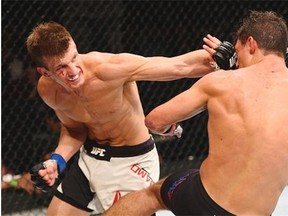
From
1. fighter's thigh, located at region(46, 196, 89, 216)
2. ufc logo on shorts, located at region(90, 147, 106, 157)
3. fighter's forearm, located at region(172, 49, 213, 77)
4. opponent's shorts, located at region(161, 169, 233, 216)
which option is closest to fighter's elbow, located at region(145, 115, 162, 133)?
opponent's shorts, located at region(161, 169, 233, 216)

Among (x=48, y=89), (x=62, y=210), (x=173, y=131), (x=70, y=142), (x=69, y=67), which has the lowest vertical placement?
(x=62, y=210)

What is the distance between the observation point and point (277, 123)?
1.76 metres

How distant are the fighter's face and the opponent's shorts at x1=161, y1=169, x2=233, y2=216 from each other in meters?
0.49

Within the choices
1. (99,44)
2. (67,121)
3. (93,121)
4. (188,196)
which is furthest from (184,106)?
(99,44)

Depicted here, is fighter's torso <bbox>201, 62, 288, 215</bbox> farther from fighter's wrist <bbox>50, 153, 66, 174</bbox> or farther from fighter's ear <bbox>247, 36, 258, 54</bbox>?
fighter's wrist <bbox>50, 153, 66, 174</bbox>

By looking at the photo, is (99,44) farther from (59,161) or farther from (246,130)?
(246,130)

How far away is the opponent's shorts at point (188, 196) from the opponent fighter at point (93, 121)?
37 centimetres

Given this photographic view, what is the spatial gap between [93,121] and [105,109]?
0.07 m

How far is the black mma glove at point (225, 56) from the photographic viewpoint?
6.35 ft

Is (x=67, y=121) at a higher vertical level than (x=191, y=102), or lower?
lower

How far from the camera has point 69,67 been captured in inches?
84.5

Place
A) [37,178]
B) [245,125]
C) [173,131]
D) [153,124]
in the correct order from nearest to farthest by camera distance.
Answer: [245,125] → [153,124] → [173,131] → [37,178]

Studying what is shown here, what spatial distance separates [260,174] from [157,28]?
2205mm

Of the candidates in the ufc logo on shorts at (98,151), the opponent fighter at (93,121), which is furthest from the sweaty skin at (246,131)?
the ufc logo on shorts at (98,151)
